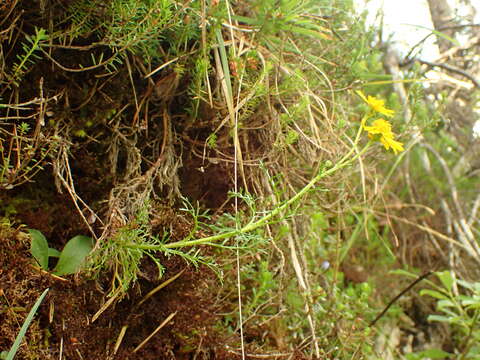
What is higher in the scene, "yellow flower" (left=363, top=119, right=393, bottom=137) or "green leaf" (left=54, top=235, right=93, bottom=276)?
"yellow flower" (left=363, top=119, right=393, bottom=137)

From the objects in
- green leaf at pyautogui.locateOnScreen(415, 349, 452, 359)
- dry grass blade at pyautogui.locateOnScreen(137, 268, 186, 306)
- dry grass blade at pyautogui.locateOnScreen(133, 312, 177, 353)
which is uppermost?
dry grass blade at pyautogui.locateOnScreen(137, 268, 186, 306)

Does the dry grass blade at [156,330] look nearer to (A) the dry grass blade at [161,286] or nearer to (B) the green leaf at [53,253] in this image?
(A) the dry grass blade at [161,286]

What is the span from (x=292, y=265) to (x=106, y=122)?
608 mm

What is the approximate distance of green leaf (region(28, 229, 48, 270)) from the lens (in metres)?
0.86

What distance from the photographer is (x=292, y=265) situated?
1.19m

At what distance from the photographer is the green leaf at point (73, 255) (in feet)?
2.85

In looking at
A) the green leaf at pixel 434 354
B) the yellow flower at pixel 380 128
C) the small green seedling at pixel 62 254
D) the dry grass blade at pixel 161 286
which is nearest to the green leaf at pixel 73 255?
the small green seedling at pixel 62 254

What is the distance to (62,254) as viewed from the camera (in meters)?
0.88

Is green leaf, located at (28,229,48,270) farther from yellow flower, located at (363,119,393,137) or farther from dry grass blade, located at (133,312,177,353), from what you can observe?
yellow flower, located at (363,119,393,137)

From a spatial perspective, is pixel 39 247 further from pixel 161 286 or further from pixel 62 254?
pixel 161 286

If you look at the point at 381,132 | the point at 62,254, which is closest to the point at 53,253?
the point at 62,254

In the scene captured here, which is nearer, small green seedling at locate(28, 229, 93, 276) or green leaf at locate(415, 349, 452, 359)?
small green seedling at locate(28, 229, 93, 276)

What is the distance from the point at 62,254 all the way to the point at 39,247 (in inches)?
1.8

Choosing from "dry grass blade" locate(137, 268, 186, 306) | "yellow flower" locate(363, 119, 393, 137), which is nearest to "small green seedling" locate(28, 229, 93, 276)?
"dry grass blade" locate(137, 268, 186, 306)
